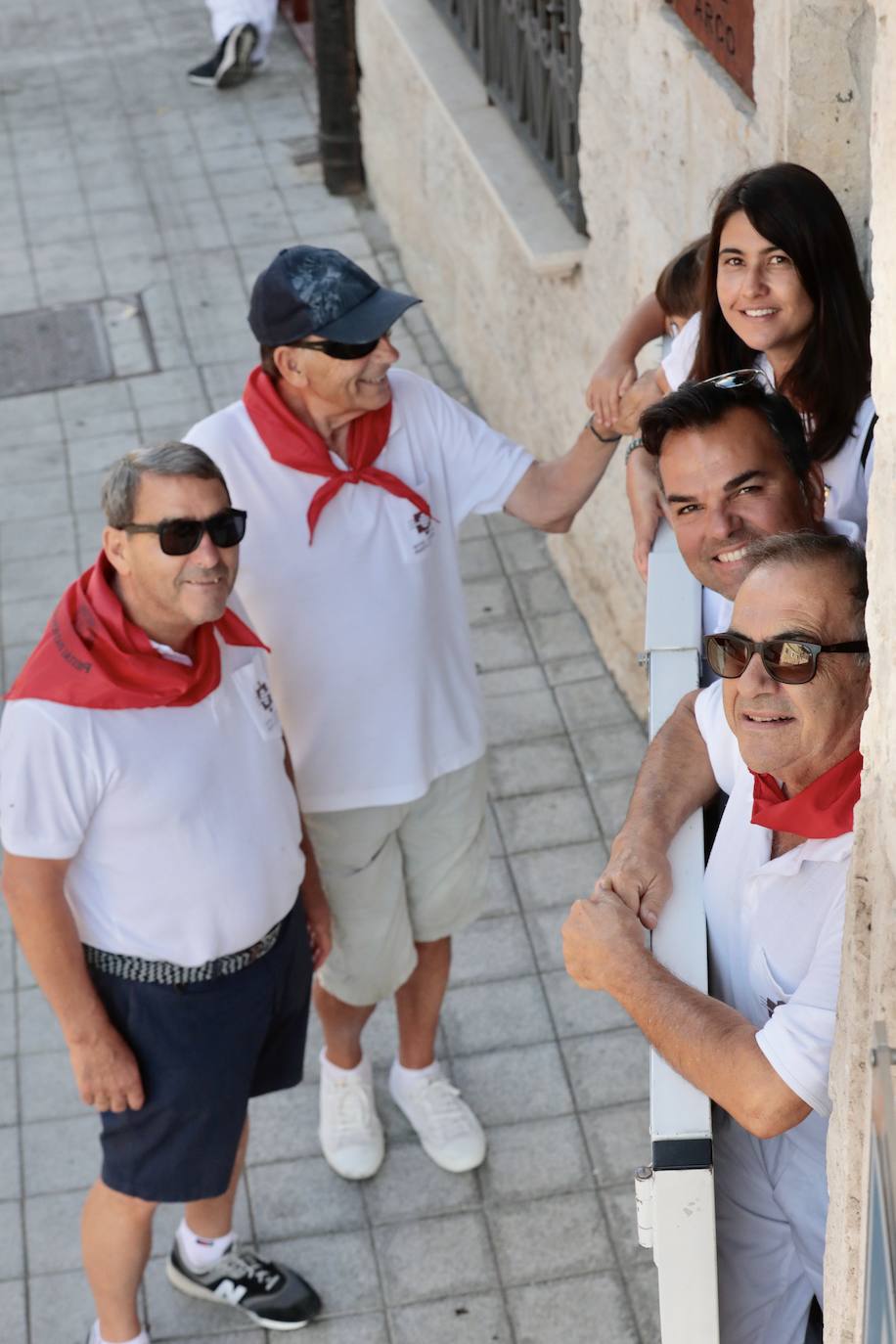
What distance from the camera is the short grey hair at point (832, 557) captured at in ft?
7.48

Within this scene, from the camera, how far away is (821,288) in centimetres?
280

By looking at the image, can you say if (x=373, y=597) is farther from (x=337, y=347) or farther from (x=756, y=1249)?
(x=756, y=1249)

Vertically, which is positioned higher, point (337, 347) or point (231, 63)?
point (337, 347)

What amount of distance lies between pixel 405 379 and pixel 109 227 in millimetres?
5831

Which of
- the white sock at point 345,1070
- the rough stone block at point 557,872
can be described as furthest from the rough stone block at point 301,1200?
the rough stone block at point 557,872

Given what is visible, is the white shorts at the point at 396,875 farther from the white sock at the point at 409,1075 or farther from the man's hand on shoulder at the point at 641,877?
the man's hand on shoulder at the point at 641,877

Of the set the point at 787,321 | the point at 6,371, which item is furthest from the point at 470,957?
the point at 6,371

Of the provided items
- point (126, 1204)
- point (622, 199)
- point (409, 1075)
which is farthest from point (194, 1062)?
point (622, 199)

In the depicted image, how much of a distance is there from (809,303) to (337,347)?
0.99m

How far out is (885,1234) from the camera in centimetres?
137

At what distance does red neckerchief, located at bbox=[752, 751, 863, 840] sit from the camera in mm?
2244

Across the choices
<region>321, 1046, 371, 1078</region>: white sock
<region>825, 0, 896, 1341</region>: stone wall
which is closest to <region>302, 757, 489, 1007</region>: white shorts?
<region>321, 1046, 371, 1078</region>: white sock

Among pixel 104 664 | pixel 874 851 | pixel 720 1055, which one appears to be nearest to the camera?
pixel 874 851

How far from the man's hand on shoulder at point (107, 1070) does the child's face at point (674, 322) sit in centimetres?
176
